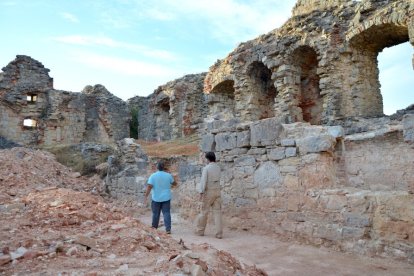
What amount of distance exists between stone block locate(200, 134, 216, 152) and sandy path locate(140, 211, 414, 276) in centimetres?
192

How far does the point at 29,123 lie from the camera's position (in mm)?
21500

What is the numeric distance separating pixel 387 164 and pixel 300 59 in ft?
36.0

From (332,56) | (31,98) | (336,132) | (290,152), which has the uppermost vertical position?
(31,98)

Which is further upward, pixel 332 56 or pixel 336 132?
pixel 332 56

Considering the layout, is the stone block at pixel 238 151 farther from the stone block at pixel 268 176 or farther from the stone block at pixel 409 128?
the stone block at pixel 409 128

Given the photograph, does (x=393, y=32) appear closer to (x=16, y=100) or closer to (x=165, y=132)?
(x=165, y=132)

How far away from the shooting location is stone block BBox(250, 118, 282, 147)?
6.09 m

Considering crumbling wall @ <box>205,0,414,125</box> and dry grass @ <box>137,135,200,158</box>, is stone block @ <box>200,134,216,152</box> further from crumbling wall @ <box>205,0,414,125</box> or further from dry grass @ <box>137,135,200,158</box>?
crumbling wall @ <box>205,0,414,125</box>

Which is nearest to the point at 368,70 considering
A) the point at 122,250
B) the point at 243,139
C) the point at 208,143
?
the point at 208,143

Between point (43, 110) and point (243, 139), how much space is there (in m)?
18.8

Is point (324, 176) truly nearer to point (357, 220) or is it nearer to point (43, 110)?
point (357, 220)

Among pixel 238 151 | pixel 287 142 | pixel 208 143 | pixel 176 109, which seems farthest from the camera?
pixel 176 109

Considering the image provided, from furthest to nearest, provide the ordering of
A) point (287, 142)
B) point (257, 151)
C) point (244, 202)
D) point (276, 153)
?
point (244, 202)
point (257, 151)
point (276, 153)
point (287, 142)

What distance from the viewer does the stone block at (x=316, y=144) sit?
541 cm
